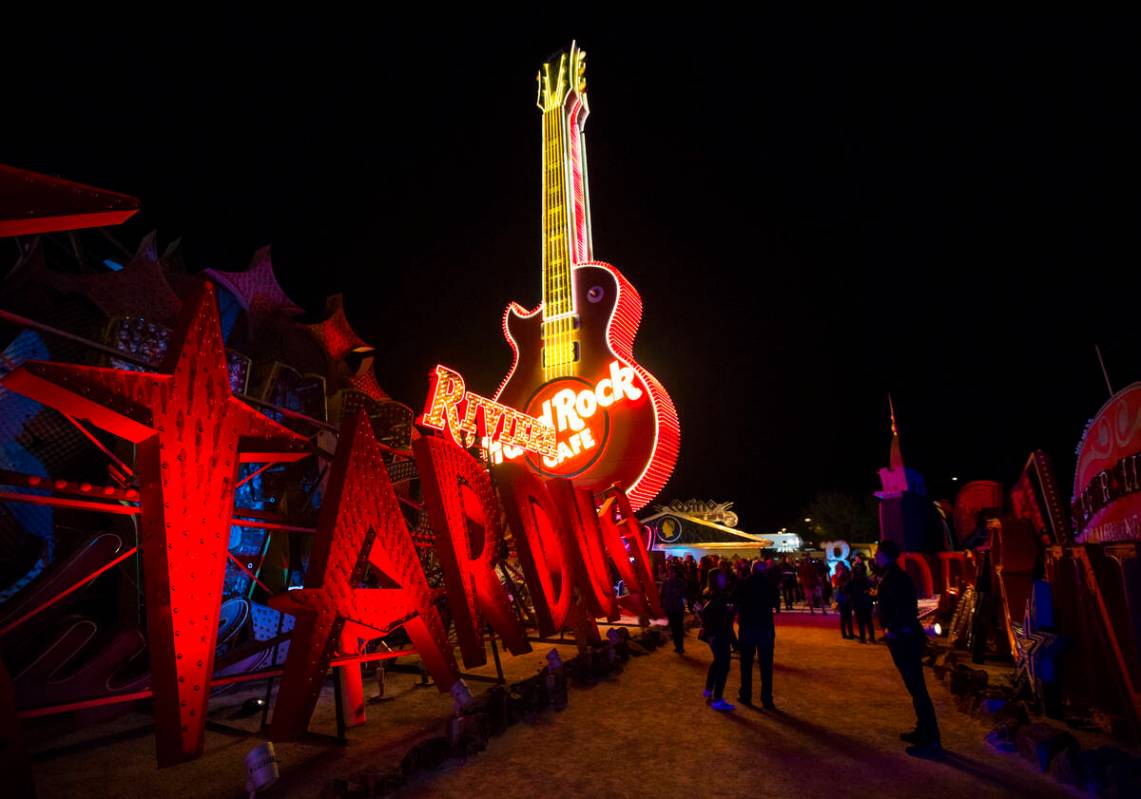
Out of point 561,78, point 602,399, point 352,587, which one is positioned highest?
point 561,78

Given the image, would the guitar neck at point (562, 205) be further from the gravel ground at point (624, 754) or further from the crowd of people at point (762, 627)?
the gravel ground at point (624, 754)

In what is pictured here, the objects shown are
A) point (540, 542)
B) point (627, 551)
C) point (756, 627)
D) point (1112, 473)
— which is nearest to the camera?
point (1112, 473)

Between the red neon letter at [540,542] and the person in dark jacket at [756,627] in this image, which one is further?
the red neon letter at [540,542]

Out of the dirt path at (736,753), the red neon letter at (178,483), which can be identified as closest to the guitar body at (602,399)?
the dirt path at (736,753)

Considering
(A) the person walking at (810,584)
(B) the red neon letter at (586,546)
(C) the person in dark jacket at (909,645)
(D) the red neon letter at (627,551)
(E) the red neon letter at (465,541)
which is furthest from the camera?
(A) the person walking at (810,584)

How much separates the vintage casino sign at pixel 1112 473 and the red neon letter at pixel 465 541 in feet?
22.2

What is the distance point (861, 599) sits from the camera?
43.2 ft

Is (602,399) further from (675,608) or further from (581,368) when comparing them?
(675,608)

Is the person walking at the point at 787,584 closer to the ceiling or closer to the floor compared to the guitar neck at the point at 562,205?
closer to the floor

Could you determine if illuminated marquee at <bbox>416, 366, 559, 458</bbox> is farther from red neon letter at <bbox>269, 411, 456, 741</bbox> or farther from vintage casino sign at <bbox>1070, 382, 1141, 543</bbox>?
vintage casino sign at <bbox>1070, 382, 1141, 543</bbox>

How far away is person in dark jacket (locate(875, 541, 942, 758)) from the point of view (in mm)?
5590

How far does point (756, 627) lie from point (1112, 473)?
441 centimetres

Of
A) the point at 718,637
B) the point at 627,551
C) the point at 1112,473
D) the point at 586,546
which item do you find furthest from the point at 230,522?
the point at 627,551

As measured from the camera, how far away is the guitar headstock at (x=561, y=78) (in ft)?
90.4
